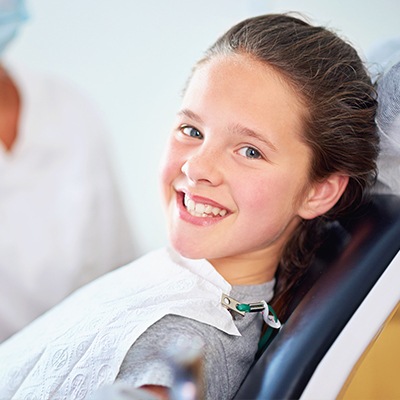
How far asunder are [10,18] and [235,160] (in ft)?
3.11

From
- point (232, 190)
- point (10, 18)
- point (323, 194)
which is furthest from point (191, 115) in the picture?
point (10, 18)

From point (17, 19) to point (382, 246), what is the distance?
45.8 inches

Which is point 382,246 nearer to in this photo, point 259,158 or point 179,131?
point 259,158

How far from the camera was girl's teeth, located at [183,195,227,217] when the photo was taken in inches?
44.4

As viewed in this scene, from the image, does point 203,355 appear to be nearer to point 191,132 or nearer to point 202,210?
point 202,210

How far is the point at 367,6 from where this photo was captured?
5.24 feet

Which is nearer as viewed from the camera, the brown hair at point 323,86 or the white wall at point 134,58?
the brown hair at point 323,86

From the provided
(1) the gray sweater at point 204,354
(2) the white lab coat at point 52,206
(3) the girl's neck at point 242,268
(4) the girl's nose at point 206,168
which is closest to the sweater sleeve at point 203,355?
(1) the gray sweater at point 204,354

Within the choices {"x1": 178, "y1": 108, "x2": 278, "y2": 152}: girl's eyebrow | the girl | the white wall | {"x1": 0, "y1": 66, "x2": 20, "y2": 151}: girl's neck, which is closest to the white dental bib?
the girl

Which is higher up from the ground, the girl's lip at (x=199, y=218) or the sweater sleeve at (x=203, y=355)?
the girl's lip at (x=199, y=218)

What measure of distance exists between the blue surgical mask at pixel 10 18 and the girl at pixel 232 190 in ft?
2.54

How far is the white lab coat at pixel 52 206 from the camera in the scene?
6.14 ft

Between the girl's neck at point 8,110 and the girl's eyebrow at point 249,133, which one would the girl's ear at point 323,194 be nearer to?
the girl's eyebrow at point 249,133

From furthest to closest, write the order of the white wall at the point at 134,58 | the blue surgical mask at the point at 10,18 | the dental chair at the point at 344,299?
1. the white wall at the point at 134,58
2. the blue surgical mask at the point at 10,18
3. the dental chair at the point at 344,299
